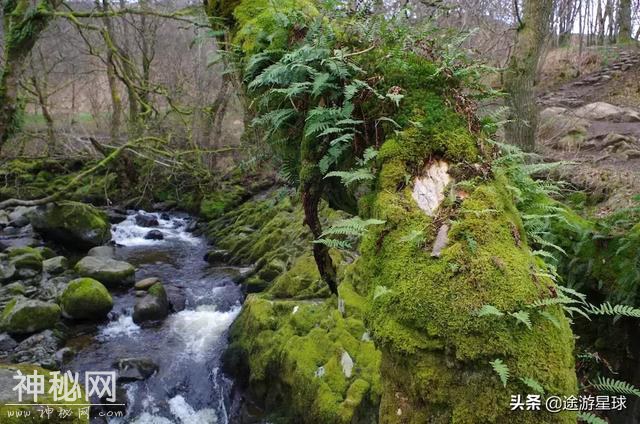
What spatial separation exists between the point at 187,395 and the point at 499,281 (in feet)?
22.1

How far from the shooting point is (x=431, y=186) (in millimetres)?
2537

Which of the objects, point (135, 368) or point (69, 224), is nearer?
point (135, 368)

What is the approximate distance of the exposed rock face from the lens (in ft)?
7.99

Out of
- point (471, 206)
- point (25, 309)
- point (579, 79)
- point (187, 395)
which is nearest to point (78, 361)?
point (25, 309)

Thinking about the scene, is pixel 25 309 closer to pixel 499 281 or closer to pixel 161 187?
pixel 499 281

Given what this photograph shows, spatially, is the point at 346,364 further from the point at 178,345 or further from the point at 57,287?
the point at 57,287

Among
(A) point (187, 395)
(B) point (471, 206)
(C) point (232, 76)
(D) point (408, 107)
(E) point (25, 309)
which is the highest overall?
(C) point (232, 76)

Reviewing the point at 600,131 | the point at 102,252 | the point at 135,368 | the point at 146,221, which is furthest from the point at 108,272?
the point at 600,131

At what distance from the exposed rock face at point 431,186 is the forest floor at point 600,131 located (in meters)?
2.13

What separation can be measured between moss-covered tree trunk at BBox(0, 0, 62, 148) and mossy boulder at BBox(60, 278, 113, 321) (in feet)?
10.8

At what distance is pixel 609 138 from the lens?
31.2ft

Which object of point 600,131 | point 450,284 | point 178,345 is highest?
point 600,131

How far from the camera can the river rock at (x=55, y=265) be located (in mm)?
11289

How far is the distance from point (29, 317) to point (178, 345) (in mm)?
2920
